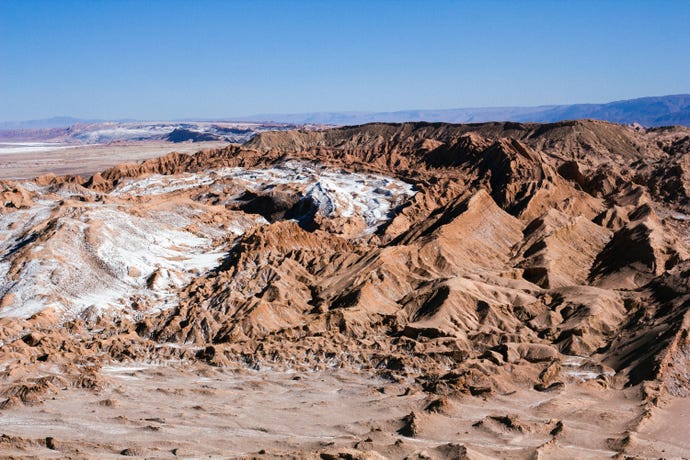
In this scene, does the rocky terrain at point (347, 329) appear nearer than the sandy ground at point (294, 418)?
No

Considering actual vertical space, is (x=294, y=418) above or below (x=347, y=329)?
below

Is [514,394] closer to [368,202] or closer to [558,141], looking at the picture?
[368,202]

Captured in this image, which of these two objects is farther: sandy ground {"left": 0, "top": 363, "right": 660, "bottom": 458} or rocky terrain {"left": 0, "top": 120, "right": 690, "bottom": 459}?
rocky terrain {"left": 0, "top": 120, "right": 690, "bottom": 459}

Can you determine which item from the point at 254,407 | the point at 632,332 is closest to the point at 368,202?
the point at 632,332
